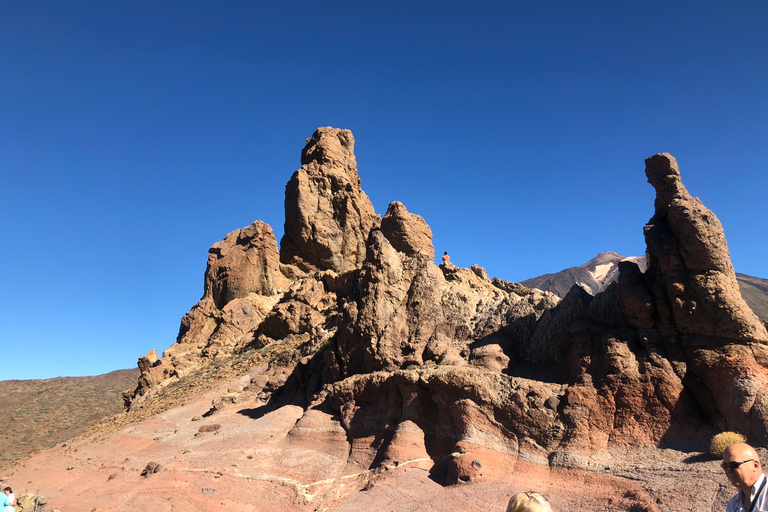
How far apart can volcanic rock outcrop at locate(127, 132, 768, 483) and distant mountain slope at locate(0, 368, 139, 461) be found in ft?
118

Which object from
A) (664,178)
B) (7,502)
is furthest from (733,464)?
(664,178)

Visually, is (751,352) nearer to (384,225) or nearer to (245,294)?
(384,225)

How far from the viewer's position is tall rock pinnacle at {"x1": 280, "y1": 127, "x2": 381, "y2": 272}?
35906 mm

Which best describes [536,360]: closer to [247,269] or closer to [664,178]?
[664,178]

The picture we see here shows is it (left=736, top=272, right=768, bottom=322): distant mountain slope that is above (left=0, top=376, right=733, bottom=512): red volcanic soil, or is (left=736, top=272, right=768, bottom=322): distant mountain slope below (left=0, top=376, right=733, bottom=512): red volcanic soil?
above

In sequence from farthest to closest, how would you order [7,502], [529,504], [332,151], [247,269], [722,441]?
Result: 1. [332,151]
2. [247,269]
3. [7,502]
4. [722,441]
5. [529,504]

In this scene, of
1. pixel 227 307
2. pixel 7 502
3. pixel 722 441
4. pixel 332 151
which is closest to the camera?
pixel 722 441

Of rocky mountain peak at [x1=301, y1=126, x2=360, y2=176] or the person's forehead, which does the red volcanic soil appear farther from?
rocky mountain peak at [x1=301, y1=126, x2=360, y2=176]

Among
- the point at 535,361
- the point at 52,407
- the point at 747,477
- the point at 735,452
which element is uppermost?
the point at 535,361

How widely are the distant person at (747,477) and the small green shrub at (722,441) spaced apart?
272 inches

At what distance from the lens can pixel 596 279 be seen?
354 ft

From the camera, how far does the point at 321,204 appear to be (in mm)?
36594

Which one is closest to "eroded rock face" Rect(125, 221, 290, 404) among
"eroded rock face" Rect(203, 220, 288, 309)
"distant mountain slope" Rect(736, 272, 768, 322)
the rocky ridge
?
"eroded rock face" Rect(203, 220, 288, 309)

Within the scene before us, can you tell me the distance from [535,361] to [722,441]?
547 centimetres
